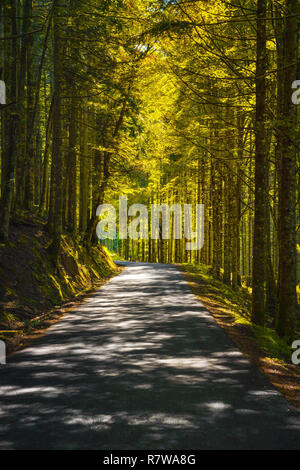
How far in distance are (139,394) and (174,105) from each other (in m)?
16.4

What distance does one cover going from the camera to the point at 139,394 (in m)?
4.75

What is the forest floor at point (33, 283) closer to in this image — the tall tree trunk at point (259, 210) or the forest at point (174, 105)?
the forest at point (174, 105)

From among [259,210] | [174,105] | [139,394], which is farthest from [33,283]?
[174,105]

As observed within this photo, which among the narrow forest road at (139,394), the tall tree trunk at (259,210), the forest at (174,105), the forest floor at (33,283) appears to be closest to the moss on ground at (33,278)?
the forest floor at (33,283)

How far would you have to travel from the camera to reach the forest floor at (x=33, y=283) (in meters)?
8.18

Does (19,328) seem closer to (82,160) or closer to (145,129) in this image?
(82,160)

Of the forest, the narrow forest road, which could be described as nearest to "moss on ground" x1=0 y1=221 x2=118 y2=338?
the forest

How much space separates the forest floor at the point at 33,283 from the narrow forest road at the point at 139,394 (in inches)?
28.0

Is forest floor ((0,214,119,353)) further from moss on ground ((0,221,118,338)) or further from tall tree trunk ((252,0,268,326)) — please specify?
tall tree trunk ((252,0,268,326))

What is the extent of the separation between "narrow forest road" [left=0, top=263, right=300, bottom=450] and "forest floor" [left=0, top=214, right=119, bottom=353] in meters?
0.71

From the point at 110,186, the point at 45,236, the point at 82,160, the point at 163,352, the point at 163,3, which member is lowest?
the point at 163,352

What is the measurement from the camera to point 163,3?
28.6 feet
